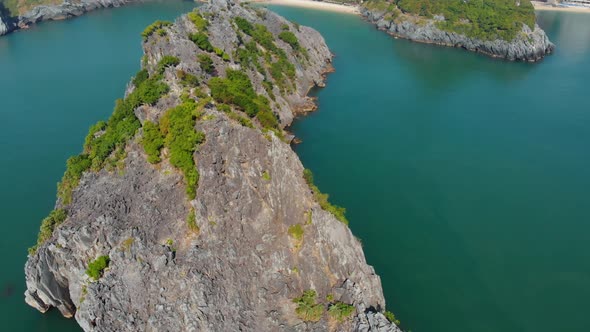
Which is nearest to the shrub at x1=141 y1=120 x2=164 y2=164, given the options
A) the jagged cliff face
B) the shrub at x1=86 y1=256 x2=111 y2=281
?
the jagged cliff face

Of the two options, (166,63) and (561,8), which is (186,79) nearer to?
(166,63)

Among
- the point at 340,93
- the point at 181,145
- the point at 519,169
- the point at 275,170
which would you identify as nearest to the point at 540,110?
the point at 519,169

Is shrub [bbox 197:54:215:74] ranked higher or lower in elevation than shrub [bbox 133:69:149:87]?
higher

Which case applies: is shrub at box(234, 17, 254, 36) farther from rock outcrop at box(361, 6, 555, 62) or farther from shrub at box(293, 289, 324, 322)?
shrub at box(293, 289, 324, 322)

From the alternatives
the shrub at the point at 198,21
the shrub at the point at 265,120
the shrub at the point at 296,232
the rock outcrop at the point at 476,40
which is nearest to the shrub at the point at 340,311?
the shrub at the point at 296,232

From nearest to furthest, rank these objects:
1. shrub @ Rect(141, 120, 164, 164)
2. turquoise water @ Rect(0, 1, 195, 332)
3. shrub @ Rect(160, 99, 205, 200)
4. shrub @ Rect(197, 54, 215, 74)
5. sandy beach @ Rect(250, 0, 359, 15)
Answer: shrub @ Rect(160, 99, 205, 200), shrub @ Rect(141, 120, 164, 164), turquoise water @ Rect(0, 1, 195, 332), shrub @ Rect(197, 54, 215, 74), sandy beach @ Rect(250, 0, 359, 15)

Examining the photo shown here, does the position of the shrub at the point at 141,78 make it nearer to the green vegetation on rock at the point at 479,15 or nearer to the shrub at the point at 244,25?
the shrub at the point at 244,25

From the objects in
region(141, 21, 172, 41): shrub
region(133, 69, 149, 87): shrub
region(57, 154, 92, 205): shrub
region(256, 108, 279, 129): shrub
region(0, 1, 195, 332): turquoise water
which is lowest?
region(0, 1, 195, 332): turquoise water

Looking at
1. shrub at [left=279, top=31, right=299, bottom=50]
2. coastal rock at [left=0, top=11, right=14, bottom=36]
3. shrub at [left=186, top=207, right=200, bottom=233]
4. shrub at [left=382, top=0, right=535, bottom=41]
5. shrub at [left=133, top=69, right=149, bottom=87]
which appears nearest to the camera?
shrub at [left=186, top=207, right=200, bottom=233]

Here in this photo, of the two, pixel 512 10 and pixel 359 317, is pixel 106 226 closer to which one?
pixel 359 317
